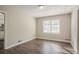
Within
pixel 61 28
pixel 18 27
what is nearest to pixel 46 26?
pixel 61 28

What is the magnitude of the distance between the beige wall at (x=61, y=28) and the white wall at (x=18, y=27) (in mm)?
161

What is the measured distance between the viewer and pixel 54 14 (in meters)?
2.07

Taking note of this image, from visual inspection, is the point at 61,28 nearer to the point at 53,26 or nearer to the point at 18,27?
the point at 53,26

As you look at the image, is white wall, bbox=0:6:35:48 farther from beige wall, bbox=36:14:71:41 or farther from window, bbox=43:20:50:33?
window, bbox=43:20:50:33

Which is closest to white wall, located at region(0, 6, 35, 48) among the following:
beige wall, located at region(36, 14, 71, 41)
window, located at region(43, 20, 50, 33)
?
beige wall, located at region(36, 14, 71, 41)

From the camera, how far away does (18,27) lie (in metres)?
2.03

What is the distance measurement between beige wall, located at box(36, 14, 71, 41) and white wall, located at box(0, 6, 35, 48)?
0.16m

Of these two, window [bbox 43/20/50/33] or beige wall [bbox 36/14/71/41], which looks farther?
window [bbox 43/20/50/33]

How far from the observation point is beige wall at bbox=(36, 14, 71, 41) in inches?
77.9

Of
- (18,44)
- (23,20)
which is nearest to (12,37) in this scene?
Result: (18,44)

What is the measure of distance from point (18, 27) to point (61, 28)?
109cm

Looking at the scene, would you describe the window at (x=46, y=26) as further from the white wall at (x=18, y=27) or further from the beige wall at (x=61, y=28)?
the white wall at (x=18, y=27)

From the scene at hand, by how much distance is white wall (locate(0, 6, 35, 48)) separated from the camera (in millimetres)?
2010
